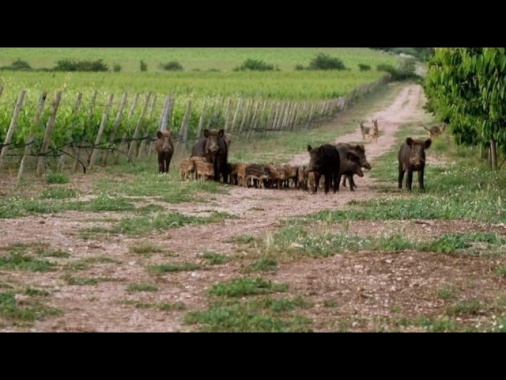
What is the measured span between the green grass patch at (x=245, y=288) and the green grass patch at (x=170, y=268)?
1005mm

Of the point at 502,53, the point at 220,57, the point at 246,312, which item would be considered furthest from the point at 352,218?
the point at 220,57

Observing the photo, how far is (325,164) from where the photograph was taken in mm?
19688

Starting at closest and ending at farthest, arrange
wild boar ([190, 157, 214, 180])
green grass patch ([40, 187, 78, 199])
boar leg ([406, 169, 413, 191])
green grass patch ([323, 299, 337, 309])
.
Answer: green grass patch ([323, 299, 337, 309]) < green grass patch ([40, 187, 78, 199]) < boar leg ([406, 169, 413, 191]) < wild boar ([190, 157, 214, 180])

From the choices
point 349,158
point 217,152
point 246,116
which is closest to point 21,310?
point 217,152

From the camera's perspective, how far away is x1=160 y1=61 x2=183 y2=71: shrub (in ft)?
250

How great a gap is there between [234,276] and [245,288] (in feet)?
3.26

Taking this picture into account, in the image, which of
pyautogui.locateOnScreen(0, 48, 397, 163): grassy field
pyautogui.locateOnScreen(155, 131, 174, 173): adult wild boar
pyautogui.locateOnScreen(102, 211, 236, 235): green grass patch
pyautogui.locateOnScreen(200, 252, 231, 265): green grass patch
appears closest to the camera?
pyautogui.locateOnScreen(200, 252, 231, 265): green grass patch

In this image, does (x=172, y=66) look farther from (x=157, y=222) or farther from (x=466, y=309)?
(x=466, y=309)

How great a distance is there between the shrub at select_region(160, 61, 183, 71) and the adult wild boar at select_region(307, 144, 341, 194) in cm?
5685

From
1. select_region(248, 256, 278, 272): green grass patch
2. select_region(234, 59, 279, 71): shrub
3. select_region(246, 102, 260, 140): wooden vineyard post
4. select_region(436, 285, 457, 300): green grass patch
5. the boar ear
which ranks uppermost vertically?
select_region(234, 59, 279, 71): shrub

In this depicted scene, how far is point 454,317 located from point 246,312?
179 centimetres

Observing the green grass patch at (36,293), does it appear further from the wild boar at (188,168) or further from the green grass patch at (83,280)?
the wild boar at (188,168)

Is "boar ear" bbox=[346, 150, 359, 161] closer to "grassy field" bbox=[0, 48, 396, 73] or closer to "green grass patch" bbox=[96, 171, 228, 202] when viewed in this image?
"green grass patch" bbox=[96, 171, 228, 202]

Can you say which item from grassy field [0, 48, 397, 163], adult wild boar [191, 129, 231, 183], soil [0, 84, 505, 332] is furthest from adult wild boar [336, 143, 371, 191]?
grassy field [0, 48, 397, 163]
